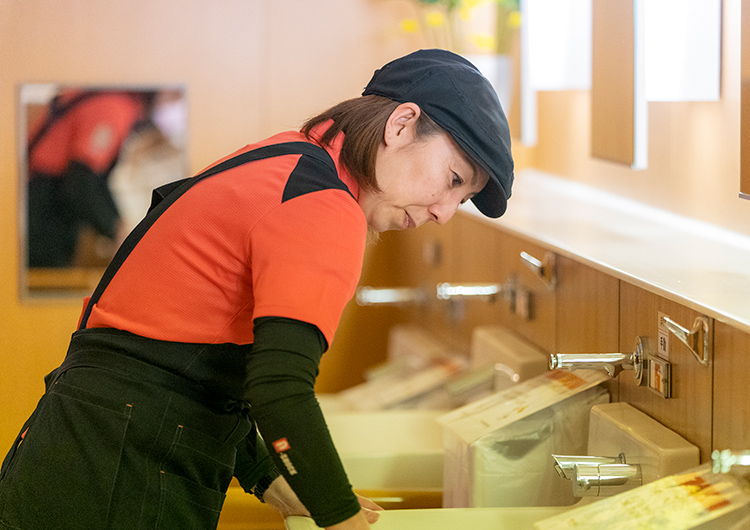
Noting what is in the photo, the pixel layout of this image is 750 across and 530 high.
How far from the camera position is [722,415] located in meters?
0.99

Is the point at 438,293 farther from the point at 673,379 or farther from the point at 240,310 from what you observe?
the point at 240,310

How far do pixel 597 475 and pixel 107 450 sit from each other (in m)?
0.58

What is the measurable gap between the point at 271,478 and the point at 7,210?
1.73m

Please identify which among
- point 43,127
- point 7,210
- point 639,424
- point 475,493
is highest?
point 43,127

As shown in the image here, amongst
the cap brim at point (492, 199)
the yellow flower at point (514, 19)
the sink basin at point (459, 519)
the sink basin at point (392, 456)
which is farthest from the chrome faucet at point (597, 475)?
the yellow flower at point (514, 19)

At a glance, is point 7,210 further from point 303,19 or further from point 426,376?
point 426,376

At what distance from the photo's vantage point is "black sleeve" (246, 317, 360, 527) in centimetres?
73

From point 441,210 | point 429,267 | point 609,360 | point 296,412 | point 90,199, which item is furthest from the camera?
point 90,199

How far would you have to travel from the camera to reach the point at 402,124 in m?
0.92

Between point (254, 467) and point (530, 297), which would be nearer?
point (254, 467)

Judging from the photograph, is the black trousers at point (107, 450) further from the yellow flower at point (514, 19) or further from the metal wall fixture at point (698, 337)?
the yellow flower at point (514, 19)

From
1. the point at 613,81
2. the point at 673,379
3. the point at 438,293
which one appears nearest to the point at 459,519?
the point at 673,379

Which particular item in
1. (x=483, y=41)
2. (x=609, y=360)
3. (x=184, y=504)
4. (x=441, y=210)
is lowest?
(x=184, y=504)

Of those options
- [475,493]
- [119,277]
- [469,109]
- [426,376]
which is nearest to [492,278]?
[426,376]
